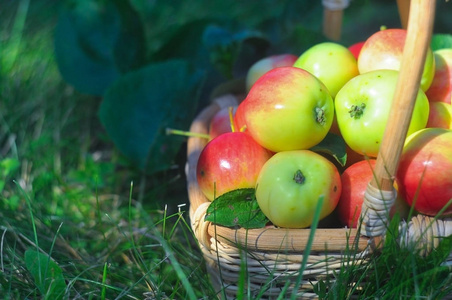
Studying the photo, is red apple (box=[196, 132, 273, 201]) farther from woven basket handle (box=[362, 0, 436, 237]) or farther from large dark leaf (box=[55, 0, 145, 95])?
large dark leaf (box=[55, 0, 145, 95])

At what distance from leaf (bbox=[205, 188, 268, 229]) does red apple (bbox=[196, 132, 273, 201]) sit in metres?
0.04

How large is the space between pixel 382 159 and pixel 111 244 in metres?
0.86

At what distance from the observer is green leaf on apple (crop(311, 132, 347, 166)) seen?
1.18m

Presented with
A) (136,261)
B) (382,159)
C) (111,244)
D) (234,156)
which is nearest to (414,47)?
(382,159)

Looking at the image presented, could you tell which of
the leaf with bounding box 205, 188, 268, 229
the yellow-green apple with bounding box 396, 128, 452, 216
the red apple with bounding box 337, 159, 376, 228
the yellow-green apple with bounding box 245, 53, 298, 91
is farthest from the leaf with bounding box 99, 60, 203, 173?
the yellow-green apple with bounding box 396, 128, 452, 216

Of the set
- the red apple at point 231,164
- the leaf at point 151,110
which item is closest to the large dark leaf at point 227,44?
the leaf at point 151,110

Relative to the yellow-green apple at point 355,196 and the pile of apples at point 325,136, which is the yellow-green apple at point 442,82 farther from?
the yellow-green apple at point 355,196

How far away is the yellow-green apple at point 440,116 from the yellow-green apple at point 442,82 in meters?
0.07

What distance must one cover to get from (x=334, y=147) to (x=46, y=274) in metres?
0.70

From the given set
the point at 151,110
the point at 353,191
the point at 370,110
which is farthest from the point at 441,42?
the point at 151,110

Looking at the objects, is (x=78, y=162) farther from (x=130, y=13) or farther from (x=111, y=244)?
(x=130, y=13)

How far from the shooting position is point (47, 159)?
1802mm

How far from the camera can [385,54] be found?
1.28m

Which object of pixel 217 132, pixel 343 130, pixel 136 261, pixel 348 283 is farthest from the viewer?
pixel 217 132
